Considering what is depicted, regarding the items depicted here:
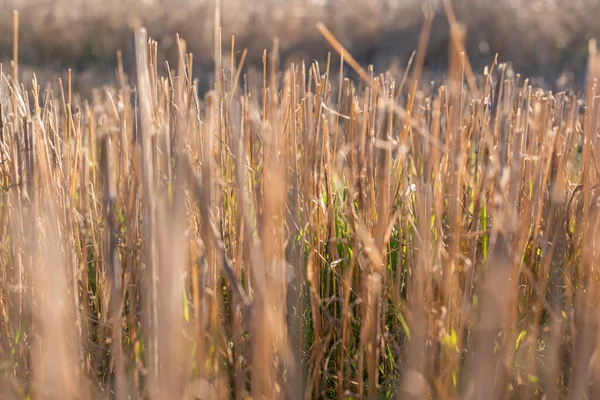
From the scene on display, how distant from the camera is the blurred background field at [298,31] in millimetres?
5910

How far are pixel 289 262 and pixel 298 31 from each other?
17.5 ft

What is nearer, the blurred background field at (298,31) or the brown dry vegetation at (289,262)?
the brown dry vegetation at (289,262)

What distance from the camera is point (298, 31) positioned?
20.2ft

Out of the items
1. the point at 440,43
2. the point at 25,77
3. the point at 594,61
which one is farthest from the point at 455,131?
the point at 440,43

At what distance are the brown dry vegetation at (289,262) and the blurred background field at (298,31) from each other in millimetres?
4577

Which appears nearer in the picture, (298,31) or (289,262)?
(289,262)

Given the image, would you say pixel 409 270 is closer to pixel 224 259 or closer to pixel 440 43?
pixel 224 259

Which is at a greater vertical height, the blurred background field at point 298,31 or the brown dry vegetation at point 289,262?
the blurred background field at point 298,31

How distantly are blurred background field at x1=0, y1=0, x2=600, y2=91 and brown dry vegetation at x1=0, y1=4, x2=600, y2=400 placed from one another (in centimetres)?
458

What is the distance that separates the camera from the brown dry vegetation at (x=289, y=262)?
2.48ft

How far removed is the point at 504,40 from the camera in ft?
20.1

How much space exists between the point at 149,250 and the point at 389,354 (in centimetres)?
55

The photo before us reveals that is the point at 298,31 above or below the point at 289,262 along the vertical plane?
above

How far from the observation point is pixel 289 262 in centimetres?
108
